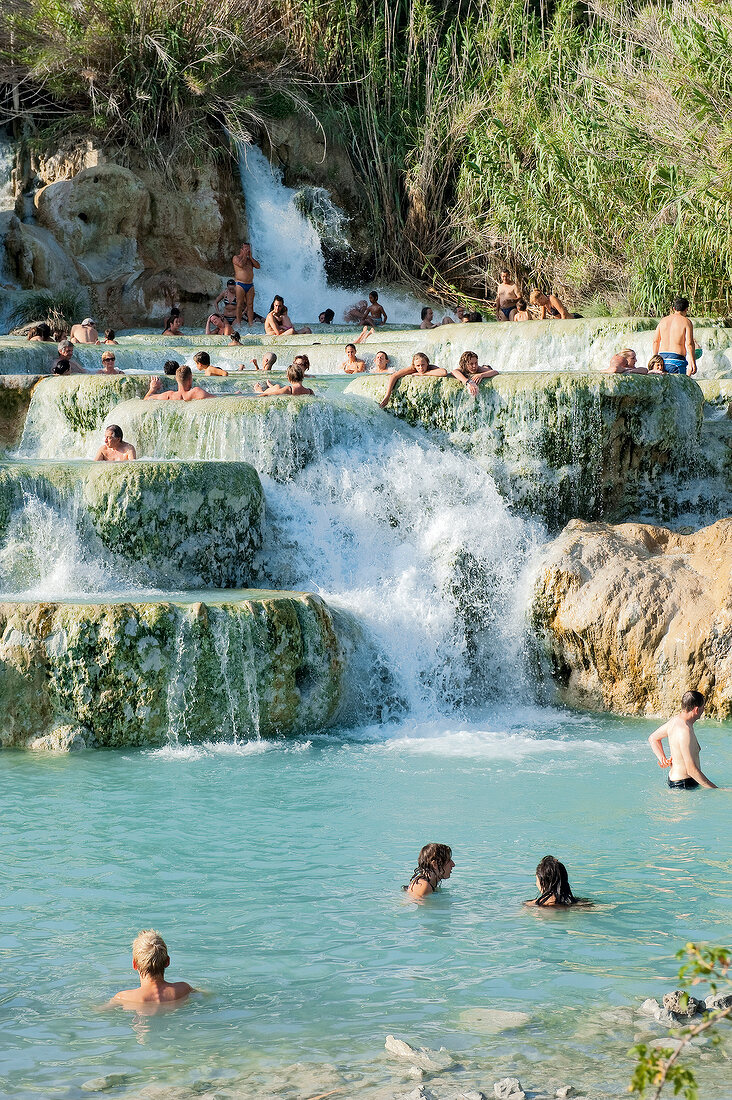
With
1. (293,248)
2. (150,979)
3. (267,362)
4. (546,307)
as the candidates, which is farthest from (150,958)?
(293,248)

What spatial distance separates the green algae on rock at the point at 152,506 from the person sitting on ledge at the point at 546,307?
27.6 ft

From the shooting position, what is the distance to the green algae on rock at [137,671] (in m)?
7.76

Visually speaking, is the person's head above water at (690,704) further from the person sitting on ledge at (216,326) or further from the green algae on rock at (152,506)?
the person sitting on ledge at (216,326)

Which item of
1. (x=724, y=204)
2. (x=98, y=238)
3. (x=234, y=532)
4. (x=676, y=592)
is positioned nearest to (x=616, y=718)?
(x=676, y=592)

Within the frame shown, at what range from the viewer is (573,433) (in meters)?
10.9

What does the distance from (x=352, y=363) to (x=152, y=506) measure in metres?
5.23

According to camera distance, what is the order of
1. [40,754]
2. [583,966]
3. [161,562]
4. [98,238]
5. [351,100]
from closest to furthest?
1. [583,966]
2. [40,754]
3. [161,562]
4. [98,238]
5. [351,100]

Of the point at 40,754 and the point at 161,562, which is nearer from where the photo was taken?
the point at 40,754

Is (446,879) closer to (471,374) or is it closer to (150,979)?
(150,979)

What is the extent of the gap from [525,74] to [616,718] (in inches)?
511

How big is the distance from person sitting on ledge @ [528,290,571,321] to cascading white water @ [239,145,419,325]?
3444mm

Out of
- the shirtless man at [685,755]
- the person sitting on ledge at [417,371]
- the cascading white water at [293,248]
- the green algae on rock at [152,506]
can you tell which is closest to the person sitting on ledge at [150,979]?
the shirtless man at [685,755]

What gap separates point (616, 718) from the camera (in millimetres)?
8930

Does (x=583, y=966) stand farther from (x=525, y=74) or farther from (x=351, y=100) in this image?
(x=351, y=100)
